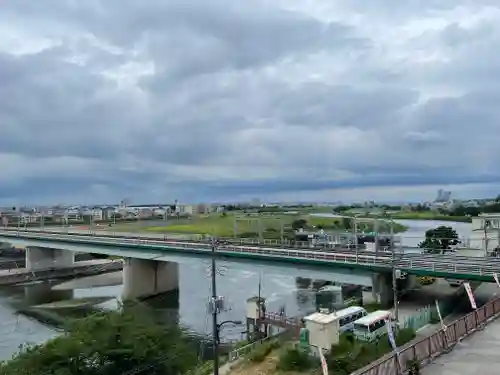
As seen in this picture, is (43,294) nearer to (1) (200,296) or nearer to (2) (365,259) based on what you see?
(1) (200,296)

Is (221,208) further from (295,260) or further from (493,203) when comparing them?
(295,260)

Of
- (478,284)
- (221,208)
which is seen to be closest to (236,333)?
(478,284)

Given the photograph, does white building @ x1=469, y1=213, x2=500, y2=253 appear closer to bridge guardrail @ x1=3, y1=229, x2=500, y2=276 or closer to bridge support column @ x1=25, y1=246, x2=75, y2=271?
bridge guardrail @ x1=3, y1=229, x2=500, y2=276

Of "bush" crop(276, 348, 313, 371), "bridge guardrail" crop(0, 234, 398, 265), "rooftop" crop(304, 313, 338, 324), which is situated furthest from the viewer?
"bridge guardrail" crop(0, 234, 398, 265)

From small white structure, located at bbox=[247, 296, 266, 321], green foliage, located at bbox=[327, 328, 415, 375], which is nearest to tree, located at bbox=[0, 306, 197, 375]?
green foliage, located at bbox=[327, 328, 415, 375]

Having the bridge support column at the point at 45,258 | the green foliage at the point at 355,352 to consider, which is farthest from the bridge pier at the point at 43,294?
the green foliage at the point at 355,352
